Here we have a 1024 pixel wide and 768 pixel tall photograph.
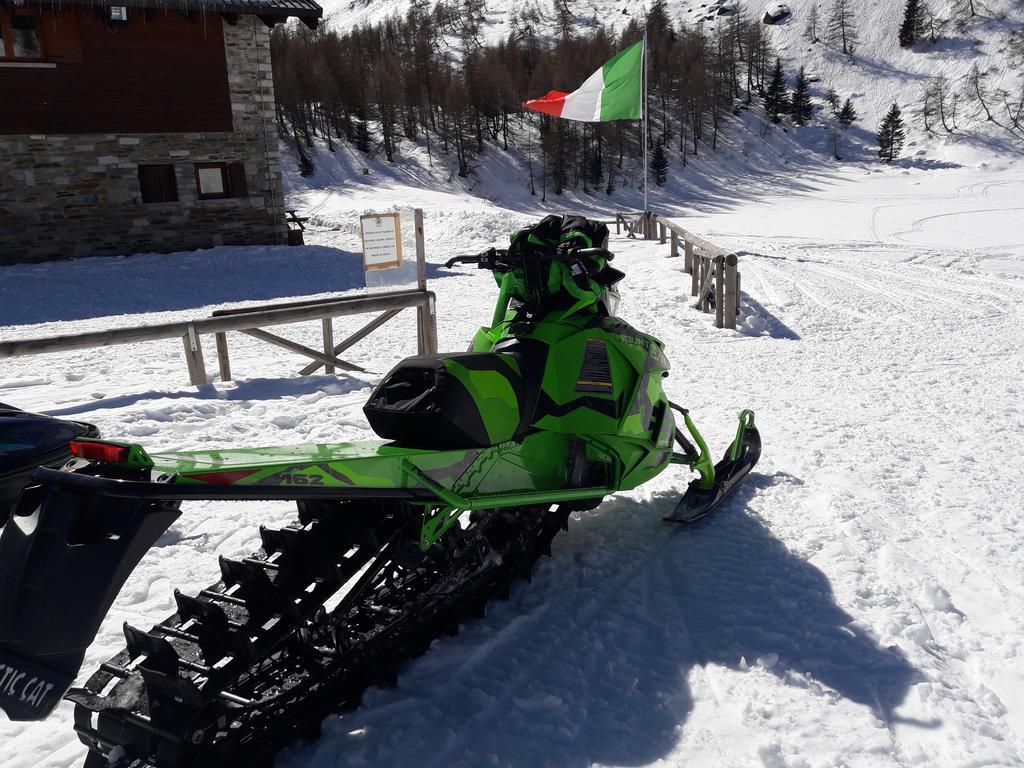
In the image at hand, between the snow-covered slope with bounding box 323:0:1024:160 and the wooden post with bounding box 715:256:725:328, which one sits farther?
the snow-covered slope with bounding box 323:0:1024:160

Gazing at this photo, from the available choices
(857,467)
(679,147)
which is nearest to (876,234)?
(857,467)

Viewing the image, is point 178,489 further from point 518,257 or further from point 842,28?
point 842,28

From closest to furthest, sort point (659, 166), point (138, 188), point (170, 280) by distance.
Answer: point (170, 280), point (138, 188), point (659, 166)

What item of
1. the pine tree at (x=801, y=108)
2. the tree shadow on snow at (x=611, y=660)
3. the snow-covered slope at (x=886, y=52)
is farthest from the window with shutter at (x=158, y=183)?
the pine tree at (x=801, y=108)

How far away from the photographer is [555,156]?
44.7 metres

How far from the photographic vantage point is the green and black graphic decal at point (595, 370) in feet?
11.7

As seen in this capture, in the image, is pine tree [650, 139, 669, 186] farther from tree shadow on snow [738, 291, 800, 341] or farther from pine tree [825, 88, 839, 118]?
tree shadow on snow [738, 291, 800, 341]

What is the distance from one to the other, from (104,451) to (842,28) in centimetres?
8379

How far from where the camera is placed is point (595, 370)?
3611 mm

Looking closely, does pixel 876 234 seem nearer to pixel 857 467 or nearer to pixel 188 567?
pixel 857 467

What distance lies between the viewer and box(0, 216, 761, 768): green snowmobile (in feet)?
6.59

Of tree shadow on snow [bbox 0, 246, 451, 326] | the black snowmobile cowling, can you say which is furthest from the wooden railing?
tree shadow on snow [bbox 0, 246, 451, 326]

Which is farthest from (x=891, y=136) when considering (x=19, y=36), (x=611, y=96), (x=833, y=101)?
(x=19, y=36)

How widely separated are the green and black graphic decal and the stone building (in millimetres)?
17288
